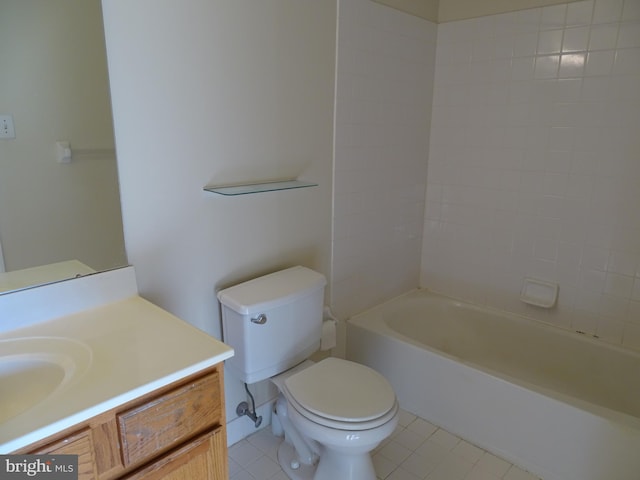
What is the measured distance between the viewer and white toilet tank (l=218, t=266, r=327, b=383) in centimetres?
172

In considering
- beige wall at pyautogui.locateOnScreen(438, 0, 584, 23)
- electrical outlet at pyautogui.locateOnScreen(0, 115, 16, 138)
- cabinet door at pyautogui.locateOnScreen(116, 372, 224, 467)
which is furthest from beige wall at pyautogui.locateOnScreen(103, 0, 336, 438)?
beige wall at pyautogui.locateOnScreen(438, 0, 584, 23)

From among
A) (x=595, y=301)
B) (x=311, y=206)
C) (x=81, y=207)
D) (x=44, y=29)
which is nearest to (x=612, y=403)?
(x=595, y=301)

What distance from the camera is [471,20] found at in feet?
8.16

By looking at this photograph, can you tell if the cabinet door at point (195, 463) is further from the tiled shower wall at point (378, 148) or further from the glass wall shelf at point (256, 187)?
the tiled shower wall at point (378, 148)

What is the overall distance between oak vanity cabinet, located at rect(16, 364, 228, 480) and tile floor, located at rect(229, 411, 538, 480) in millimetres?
784

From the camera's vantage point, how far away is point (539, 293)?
244cm

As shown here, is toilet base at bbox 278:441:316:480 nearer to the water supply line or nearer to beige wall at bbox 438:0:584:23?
the water supply line

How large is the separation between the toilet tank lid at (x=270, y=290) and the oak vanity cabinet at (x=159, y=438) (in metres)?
0.56

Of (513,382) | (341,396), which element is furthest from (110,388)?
(513,382)

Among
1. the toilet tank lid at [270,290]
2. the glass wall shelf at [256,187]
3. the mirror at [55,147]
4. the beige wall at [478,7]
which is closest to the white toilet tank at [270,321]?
the toilet tank lid at [270,290]

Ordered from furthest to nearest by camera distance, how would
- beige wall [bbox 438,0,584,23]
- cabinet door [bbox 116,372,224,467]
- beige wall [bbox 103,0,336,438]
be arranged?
beige wall [bbox 438,0,584,23], beige wall [bbox 103,0,336,438], cabinet door [bbox 116,372,224,467]

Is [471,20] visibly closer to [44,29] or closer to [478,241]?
[478,241]

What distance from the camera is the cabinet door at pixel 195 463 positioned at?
1.05 metres

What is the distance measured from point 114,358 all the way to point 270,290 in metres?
0.77
